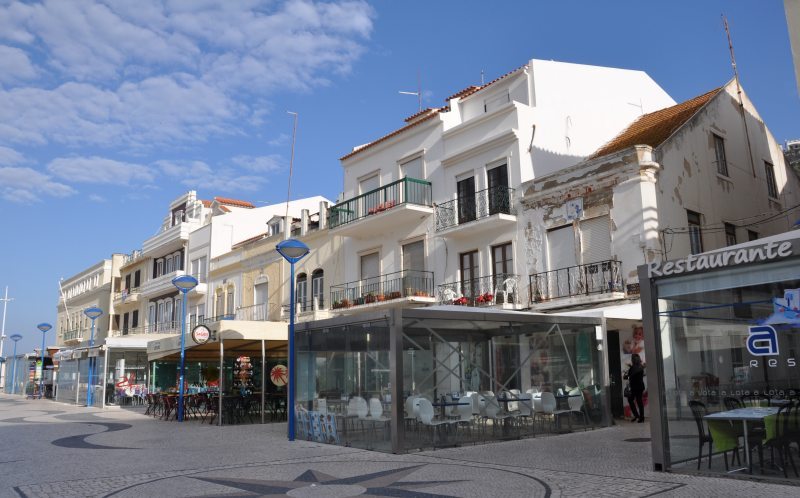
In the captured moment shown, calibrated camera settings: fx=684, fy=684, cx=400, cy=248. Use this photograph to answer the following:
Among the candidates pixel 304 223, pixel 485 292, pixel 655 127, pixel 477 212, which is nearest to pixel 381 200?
pixel 477 212

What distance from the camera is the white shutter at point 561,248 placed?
64.4ft

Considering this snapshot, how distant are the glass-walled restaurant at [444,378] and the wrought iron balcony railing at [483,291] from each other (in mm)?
4995

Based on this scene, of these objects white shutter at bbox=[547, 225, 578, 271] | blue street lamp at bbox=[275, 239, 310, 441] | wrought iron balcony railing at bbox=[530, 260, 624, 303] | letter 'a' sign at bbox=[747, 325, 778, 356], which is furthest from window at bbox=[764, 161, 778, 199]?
letter 'a' sign at bbox=[747, 325, 778, 356]

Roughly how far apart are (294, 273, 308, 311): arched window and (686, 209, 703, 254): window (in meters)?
15.7

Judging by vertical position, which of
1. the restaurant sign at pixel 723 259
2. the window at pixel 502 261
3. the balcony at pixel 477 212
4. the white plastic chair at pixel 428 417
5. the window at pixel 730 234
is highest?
the balcony at pixel 477 212

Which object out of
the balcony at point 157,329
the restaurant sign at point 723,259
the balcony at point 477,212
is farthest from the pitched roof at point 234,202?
the restaurant sign at point 723,259

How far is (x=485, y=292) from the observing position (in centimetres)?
2159

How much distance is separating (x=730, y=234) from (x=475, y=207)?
8.01 metres

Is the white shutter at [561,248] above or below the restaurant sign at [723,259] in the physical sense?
above

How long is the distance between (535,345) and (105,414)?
17.2 meters

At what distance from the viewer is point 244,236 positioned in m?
37.2

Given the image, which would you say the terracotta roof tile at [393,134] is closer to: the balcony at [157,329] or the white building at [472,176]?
the white building at [472,176]

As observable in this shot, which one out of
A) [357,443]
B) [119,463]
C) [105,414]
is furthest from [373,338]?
[105,414]

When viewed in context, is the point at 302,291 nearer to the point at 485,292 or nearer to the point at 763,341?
the point at 485,292
